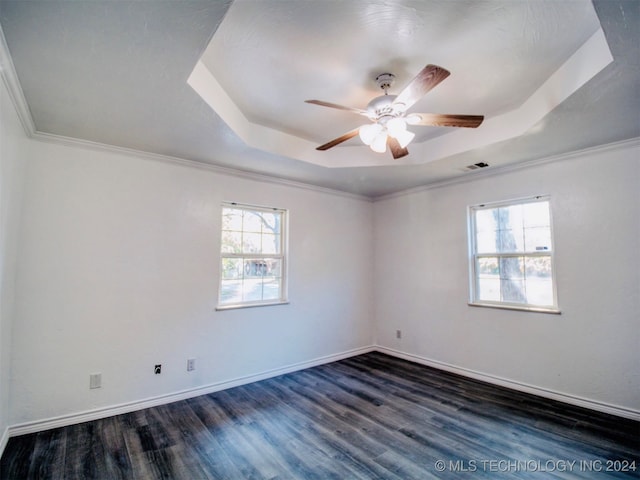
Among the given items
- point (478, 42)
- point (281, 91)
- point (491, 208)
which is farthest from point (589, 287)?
point (281, 91)

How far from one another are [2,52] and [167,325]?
2.35 m

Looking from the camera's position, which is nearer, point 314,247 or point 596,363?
point 596,363

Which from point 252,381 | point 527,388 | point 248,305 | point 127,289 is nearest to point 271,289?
point 248,305

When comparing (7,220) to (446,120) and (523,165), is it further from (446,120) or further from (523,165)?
(523,165)

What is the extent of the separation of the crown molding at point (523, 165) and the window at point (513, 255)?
366 millimetres

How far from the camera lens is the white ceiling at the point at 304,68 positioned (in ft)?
4.95

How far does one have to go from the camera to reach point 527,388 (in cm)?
325

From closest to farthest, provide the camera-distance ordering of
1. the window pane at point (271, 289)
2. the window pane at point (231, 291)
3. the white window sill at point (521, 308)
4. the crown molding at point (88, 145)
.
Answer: the crown molding at point (88, 145) < the white window sill at point (521, 308) < the window pane at point (231, 291) < the window pane at point (271, 289)

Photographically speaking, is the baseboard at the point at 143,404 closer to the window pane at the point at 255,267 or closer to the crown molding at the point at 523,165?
the window pane at the point at 255,267

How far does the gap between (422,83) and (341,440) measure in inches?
101

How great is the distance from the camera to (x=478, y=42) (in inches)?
73.7

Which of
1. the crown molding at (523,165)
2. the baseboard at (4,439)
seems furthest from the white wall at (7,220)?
the crown molding at (523,165)

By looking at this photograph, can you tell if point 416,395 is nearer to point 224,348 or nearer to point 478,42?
point 224,348

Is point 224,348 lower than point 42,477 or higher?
higher
